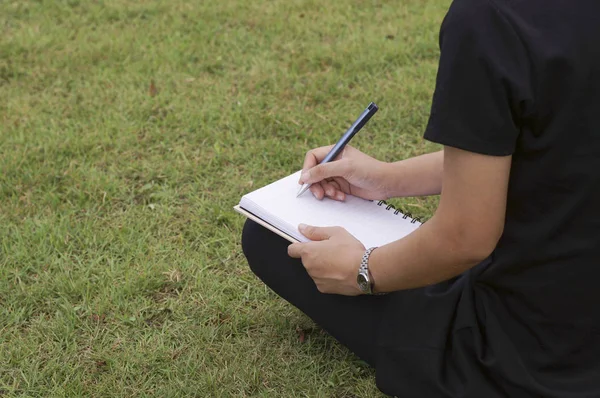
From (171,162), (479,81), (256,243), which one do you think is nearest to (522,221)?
(479,81)

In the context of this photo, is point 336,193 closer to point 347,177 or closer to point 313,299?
point 347,177

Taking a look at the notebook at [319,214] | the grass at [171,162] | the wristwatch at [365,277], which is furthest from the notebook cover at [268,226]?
the grass at [171,162]

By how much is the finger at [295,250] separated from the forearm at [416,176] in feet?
1.22

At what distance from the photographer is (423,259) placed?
1460mm

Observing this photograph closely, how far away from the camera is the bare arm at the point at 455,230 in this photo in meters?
1.27

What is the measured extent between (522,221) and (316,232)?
1.78ft

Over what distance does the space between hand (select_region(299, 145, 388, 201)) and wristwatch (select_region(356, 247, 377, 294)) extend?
1.49 feet

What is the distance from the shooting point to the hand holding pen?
6.66ft

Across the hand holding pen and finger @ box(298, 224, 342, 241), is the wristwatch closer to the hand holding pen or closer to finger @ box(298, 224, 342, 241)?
finger @ box(298, 224, 342, 241)

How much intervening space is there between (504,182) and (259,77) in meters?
2.76

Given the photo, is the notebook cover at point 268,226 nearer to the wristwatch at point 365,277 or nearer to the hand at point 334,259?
the hand at point 334,259

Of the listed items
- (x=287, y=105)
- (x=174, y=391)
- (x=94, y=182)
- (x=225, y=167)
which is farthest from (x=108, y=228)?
(x=287, y=105)

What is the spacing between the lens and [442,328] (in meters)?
1.63

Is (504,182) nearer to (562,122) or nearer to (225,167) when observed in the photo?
(562,122)
